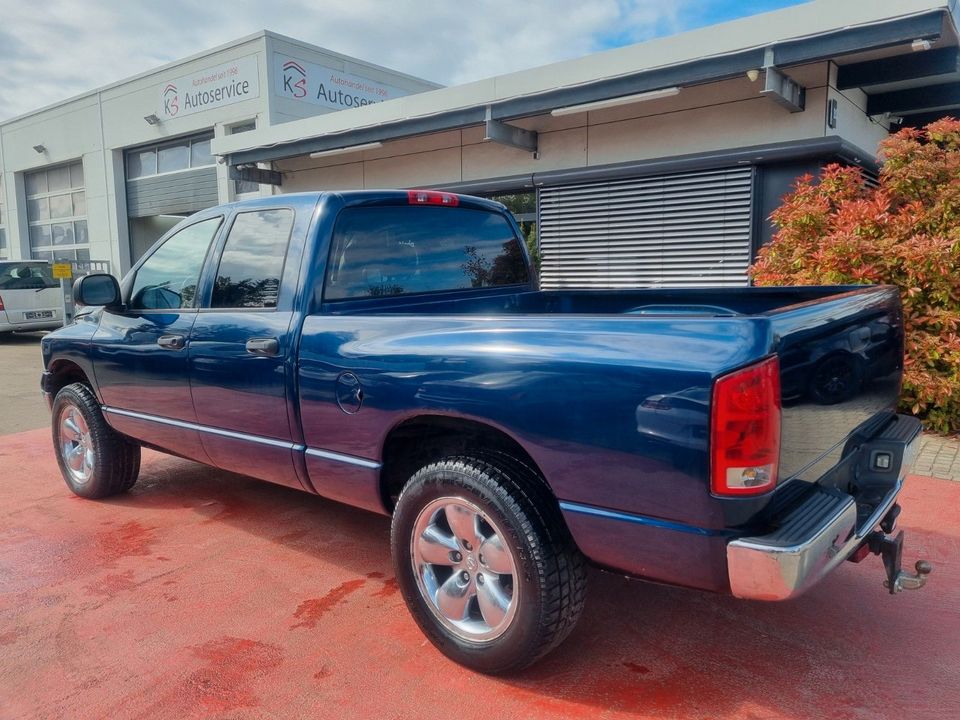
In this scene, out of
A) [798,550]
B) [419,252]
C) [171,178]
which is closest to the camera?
[798,550]

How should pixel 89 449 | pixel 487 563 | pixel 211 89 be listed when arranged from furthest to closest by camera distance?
pixel 211 89
pixel 89 449
pixel 487 563

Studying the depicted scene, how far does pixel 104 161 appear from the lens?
21.3m

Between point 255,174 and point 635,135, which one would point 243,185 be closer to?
point 255,174

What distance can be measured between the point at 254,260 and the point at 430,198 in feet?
3.12

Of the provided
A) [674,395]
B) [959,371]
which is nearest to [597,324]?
[674,395]

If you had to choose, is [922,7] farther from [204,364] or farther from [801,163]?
→ [204,364]

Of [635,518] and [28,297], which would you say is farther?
[28,297]

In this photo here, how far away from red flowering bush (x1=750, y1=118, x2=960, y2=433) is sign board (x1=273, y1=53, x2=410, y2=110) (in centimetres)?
1409

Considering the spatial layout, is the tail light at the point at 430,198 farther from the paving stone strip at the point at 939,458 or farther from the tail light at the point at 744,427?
the paving stone strip at the point at 939,458

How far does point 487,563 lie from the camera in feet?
8.84

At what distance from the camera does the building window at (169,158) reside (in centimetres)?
1883

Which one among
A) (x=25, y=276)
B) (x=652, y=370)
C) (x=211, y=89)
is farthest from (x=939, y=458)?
(x=211, y=89)

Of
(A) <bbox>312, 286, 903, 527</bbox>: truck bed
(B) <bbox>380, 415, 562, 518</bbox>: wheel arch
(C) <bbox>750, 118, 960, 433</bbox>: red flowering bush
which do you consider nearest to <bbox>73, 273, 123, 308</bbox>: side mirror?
(A) <bbox>312, 286, 903, 527</bbox>: truck bed

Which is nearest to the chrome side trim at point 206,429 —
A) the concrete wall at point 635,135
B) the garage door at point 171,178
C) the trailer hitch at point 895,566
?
the trailer hitch at point 895,566
